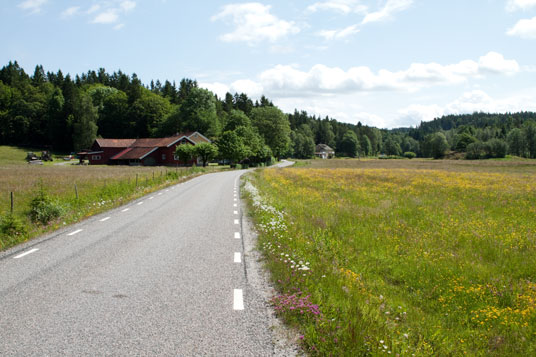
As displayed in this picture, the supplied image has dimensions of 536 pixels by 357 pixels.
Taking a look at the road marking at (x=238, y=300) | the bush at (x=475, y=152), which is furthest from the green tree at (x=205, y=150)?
the bush at (x=475, y=152)

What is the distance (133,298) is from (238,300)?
5.64ft

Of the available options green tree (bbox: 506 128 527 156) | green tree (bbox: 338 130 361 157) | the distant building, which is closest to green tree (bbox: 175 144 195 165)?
the distant building

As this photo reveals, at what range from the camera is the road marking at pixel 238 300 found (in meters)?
5.39

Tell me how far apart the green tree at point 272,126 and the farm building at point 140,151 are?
623 inches

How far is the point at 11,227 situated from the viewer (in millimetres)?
11000

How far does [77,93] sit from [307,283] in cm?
11514

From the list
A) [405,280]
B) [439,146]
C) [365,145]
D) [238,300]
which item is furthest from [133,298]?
[365,145]

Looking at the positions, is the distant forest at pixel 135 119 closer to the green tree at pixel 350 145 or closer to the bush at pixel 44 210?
the green tree at pixel 350 145

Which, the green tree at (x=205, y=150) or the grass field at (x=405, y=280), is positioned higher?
the green tree at (x=205, y=150)

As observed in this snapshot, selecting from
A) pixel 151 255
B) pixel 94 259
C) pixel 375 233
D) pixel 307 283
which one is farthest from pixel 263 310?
pixel 375 233

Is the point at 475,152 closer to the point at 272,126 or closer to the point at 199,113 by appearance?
the point at 272,126

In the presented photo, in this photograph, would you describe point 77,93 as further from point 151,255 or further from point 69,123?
point 151,255

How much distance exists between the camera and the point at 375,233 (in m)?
10.8

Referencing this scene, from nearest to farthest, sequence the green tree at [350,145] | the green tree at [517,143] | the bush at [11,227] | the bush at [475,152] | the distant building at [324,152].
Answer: the bush at [11,227], the bush at [475,152], the green tree at [517,143], the green tree at [350,145], the distant building at [324,152]
